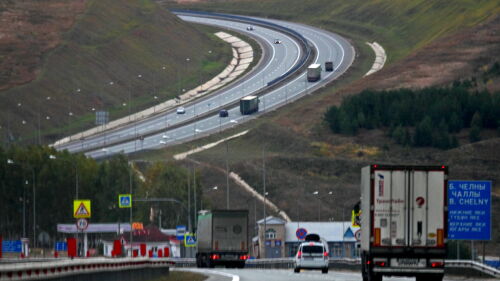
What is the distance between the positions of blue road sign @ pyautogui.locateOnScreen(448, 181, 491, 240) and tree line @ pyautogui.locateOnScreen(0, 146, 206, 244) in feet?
290

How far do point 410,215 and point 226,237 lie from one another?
1454 inches

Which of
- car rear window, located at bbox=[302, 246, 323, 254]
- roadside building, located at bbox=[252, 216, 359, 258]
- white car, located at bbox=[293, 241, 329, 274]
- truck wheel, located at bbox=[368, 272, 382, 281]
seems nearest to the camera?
truck wheel, located at bbox=[368, 272, 382, 281]

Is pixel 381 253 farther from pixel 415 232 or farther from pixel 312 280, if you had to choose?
pixel 312 280

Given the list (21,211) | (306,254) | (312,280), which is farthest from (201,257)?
(21,211)

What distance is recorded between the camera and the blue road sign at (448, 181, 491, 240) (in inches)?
2416

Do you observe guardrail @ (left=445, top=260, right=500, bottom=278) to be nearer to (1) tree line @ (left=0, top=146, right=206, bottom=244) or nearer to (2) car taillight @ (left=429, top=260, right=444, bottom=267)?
(2) car taillight @ (left=429, top=260, right=444, bottom=267)

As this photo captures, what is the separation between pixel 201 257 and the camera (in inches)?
3187

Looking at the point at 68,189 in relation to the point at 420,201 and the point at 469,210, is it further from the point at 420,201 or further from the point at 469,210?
the point at 420,201

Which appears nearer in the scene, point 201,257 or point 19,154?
point 201,257

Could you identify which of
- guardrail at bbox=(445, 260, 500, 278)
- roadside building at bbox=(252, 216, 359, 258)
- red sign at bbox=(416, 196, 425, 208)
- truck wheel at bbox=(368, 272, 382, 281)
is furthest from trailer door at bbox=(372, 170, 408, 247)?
roadside building at bbox=(252, 216, 359, 258)

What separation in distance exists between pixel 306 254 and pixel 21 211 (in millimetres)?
84114

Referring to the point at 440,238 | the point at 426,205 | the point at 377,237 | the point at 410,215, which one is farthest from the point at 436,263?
the point at 377,237

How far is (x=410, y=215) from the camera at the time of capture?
4225 cm

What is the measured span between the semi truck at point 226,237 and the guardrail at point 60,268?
87.0 ft
